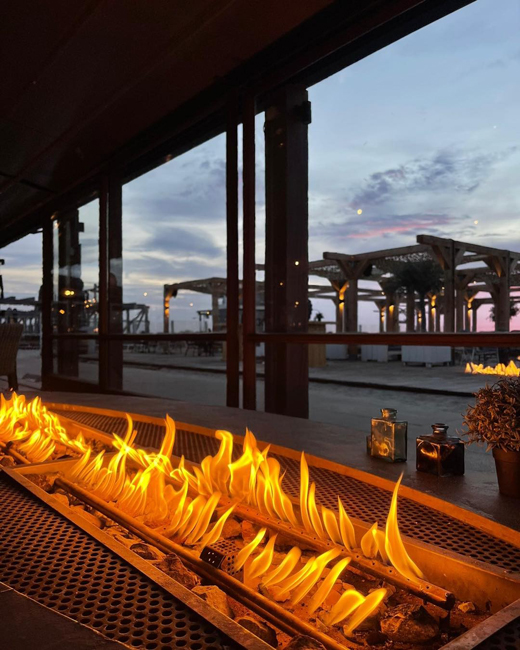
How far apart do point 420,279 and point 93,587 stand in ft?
9.12

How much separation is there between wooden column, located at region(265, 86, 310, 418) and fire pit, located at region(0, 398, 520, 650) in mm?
1627

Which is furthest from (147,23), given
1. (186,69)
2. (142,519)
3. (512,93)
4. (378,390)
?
(378,390)

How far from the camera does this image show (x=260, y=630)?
0.94m

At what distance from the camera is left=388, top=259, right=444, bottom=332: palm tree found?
9.97 ft

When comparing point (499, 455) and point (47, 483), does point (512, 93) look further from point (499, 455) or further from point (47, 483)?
point (47, 483)

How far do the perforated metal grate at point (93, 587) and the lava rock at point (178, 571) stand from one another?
0.11 metres

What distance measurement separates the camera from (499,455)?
1.51 m

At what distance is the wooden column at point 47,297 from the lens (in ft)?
21.2

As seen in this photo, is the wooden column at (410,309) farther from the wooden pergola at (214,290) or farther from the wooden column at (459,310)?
the wooden pergola at (214,290)

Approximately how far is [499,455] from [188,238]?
124 inches

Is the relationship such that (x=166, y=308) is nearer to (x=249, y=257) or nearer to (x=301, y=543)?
(x=249, y=257)

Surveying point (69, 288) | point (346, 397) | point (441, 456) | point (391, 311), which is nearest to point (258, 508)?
point (441, 456)

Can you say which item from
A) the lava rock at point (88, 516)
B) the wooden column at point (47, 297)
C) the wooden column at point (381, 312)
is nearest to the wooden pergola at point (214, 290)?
the wooden column at point (381, 312)

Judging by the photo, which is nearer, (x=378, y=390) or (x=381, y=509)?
(x=381, y=509)
